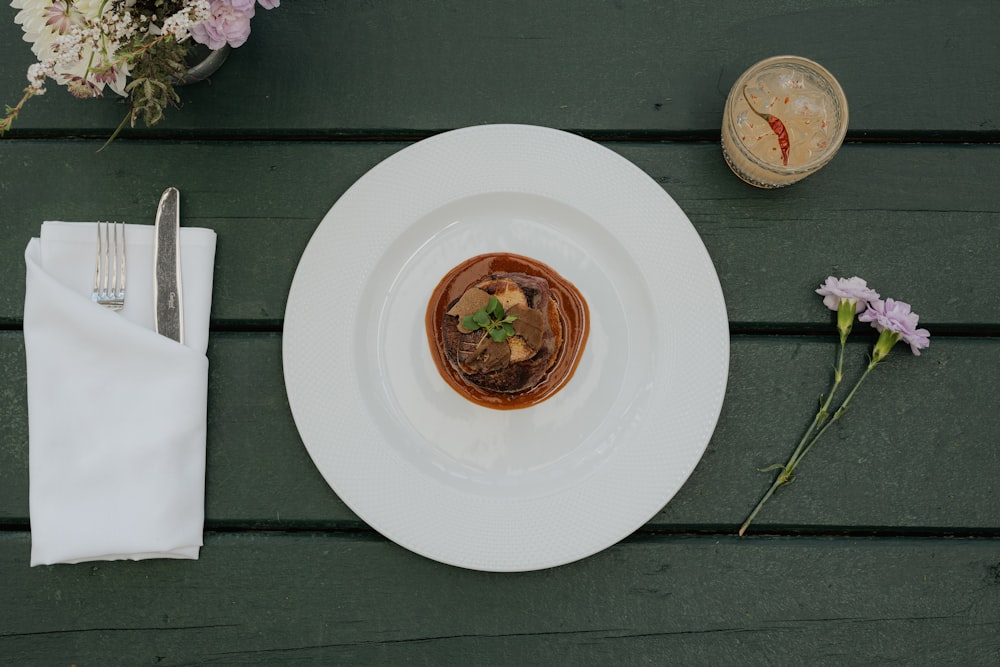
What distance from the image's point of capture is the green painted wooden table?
136cm

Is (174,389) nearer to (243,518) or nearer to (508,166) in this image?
(243,518)

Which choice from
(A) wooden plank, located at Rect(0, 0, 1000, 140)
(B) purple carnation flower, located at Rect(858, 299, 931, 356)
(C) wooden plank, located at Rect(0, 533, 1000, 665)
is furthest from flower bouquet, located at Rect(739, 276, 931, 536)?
(A) wooden plank, located at Rect(0, 0, 1000, 140)

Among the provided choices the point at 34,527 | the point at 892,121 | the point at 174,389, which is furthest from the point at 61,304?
the point at 892,121

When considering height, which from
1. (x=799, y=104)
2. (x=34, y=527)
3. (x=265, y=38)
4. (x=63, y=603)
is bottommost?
(x=63, y=603)

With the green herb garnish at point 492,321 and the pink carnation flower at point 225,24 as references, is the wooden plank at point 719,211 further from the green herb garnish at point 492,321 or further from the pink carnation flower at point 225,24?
the green herb garnish at point 492,321

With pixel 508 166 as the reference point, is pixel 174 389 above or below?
below

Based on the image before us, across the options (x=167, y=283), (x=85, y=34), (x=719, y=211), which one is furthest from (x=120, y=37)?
(x=719, y=211)

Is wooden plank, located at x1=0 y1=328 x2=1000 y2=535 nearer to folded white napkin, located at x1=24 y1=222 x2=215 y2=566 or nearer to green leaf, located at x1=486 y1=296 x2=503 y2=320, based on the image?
folded white napkin, located at x1=24 y1=222 x2=215 y2=566

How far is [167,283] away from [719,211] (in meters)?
1.07

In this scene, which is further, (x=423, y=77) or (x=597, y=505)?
(x=423, y=77)

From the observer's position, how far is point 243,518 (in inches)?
53.8

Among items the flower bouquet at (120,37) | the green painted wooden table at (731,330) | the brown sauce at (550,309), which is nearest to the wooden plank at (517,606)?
the green painted wooden table at (731,330)

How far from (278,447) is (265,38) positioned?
817mm

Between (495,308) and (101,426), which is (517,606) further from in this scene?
(101,426)
